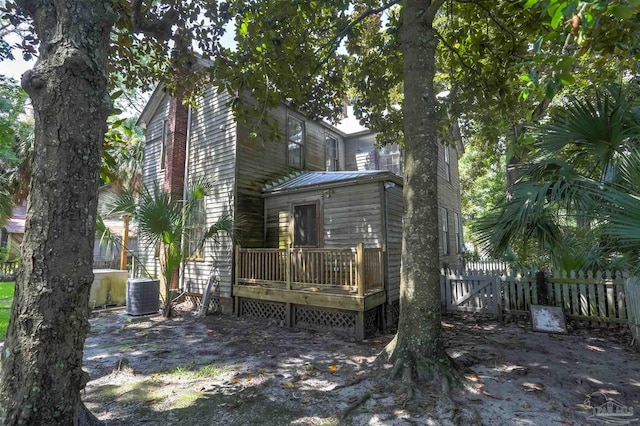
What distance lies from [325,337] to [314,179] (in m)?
4.70

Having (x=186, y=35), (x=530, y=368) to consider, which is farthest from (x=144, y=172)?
(x=530, y=368)

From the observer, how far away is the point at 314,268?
302 inches

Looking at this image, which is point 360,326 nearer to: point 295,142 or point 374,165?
point 295,142

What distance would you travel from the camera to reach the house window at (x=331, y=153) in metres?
13.8

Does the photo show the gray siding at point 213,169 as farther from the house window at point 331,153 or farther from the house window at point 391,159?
the house window at point 391,159

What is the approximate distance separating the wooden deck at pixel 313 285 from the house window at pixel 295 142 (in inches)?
162

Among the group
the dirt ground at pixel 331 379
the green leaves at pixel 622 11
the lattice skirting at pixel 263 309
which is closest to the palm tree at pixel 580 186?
the green leaves at pixel 622 11

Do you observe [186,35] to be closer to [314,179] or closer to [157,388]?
[314,179]

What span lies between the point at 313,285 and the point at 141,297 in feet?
15.9

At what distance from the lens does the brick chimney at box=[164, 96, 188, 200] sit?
10.9 m

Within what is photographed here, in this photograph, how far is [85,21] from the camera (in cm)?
274

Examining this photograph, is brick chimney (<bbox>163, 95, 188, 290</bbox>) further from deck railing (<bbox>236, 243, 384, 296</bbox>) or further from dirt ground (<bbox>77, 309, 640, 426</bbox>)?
dirt ground (<bbox>77, 309, 640, 426</bbox>)

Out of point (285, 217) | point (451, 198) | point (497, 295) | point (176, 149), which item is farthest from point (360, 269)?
point (451, 198)

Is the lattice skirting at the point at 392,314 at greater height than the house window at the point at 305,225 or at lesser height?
lesser
